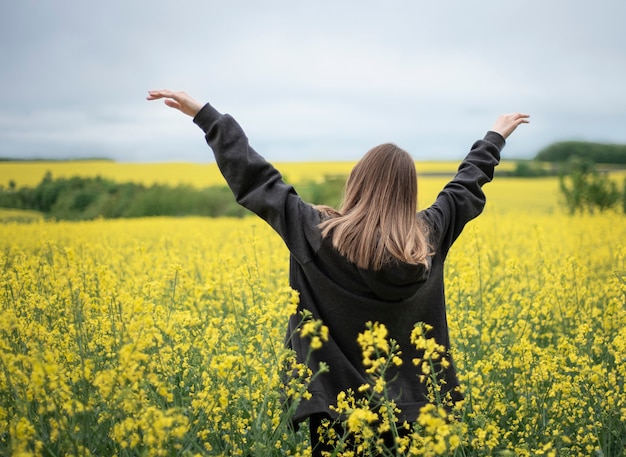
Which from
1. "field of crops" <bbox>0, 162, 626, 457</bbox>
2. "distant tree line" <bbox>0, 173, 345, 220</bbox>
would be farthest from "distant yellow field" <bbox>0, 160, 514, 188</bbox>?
"field of crops" <bbox>0, 162, 626, 457</bbox>

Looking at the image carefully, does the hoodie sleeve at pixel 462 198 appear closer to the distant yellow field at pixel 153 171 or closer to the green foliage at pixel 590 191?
the distant yellow field at pixel 153 171

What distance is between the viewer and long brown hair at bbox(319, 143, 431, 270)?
2539mm

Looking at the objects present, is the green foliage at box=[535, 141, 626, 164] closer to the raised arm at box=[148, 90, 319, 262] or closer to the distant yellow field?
the distant yellow field

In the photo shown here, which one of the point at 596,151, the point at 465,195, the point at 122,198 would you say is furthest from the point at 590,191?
the point at 465,195

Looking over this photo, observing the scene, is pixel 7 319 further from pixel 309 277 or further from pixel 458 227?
pixel 458 227

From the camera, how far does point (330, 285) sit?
8.85 ft

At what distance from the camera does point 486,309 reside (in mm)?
4801

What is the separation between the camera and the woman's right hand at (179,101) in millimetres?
2812

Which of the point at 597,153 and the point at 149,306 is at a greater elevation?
the point at 597,153

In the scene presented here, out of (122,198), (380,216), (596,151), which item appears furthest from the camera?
(596,151)

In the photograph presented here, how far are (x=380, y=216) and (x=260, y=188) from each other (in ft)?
1.76

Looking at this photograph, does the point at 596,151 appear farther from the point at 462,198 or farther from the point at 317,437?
the point at 317,437

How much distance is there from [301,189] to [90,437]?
17.6 m

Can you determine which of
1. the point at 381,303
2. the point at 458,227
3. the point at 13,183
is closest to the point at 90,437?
the point at 381,303
